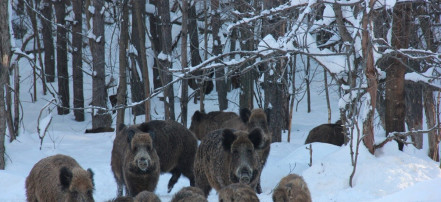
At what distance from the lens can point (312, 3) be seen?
838 cm

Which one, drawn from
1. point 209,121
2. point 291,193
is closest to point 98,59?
point 209,121

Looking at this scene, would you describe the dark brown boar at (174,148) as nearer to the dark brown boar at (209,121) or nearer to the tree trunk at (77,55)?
the dark brown boar at (209,121)

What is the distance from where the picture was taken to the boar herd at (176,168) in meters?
6.36

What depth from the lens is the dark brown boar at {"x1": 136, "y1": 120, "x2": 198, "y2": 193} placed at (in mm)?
10805

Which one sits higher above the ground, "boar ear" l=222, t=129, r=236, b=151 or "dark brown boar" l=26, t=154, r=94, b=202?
"boar ear" l=222, t=129, r=236, b=151

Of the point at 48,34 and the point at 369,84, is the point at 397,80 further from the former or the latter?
the point at 48,34

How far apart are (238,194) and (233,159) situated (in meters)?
2.58

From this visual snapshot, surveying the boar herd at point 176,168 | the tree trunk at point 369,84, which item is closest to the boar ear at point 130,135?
the boar herd at point 176,168

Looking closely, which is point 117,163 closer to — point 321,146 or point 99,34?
point 321,146

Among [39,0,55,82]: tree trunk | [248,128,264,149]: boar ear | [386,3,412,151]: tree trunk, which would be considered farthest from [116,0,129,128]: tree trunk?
[39,0,55,82]: tree trunk

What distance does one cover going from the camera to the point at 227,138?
8.61 metres

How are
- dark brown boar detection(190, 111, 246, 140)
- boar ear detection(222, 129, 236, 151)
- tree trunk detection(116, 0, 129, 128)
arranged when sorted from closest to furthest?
boar ear detection(222, 129, 236, 151)
tree trunk detection(116, 0, 129, 128)
dark brown boar detection(190, 111, 246, 140)

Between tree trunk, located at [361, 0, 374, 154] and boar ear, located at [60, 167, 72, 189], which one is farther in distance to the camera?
tree trunk, located at [361, 0, 374, 154]

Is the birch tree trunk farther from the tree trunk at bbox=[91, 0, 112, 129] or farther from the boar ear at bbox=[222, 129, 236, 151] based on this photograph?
the tree trunk at bbox=[91, 0, 112, 129]
